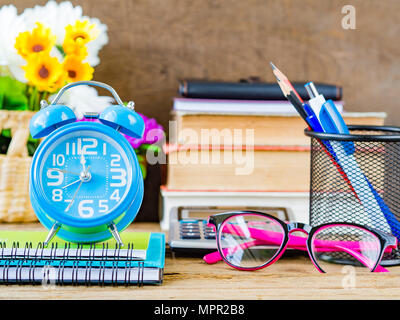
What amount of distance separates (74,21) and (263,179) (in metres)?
0.49

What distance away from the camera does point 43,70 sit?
0.89 meters

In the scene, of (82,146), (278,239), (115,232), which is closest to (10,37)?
(82,146)

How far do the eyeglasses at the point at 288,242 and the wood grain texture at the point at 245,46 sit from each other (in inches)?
18.3

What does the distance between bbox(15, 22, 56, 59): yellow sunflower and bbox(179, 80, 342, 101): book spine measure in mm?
260

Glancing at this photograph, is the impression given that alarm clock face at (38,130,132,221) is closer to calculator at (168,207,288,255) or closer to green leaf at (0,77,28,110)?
calculator at (168,207,288,255)

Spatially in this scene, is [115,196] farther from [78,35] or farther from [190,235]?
[78,35]

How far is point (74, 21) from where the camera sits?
3.11 feet

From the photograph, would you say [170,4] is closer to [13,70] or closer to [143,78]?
[143,78]

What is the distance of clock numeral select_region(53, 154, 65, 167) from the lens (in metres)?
0.66

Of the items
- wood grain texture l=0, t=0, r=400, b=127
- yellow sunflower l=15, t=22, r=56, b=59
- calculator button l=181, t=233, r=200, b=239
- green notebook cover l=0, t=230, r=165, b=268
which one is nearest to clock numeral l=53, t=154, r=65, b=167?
green notebook cover l=0, t=230, r=165, b=268

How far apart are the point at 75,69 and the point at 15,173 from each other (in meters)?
A: 0.24

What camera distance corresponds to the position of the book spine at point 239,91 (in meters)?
0.92
